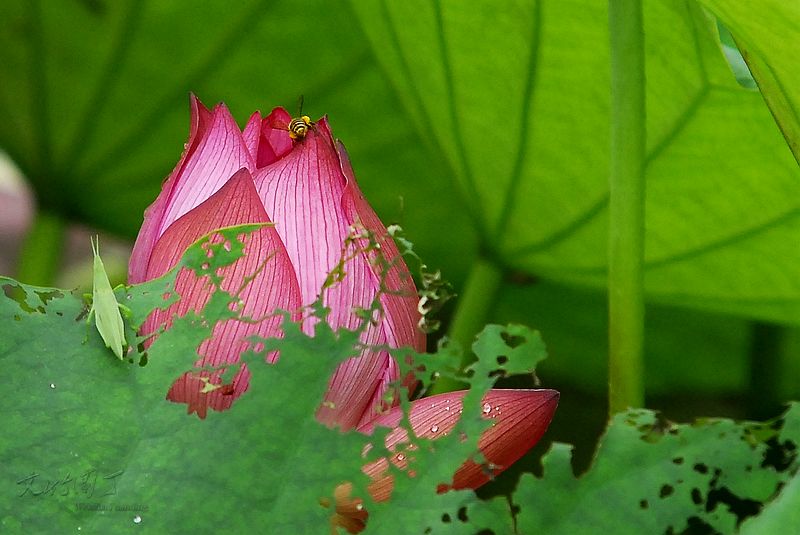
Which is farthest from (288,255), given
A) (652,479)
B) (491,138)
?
(491,138)

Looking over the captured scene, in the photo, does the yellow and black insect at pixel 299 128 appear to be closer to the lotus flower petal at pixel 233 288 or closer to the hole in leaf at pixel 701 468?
the lotus flower petal at pixel 233 288

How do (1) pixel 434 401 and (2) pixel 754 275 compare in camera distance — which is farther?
(2) pixel 754 275

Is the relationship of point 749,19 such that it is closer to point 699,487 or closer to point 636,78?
point 636,78

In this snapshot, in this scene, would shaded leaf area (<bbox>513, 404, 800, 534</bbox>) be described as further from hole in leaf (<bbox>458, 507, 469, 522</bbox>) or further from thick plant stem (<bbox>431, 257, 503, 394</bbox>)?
thick plant stem (<bbox>431, 257, 503, 394</bbox>)

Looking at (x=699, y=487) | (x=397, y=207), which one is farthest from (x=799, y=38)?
(x=397, y=207)

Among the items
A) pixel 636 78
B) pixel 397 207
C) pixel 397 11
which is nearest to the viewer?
pixel 636 78

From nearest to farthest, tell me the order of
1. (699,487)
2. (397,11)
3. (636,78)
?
1. (699,487)
2. (636,78)
3. (397,11)

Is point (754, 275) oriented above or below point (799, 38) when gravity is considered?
below
